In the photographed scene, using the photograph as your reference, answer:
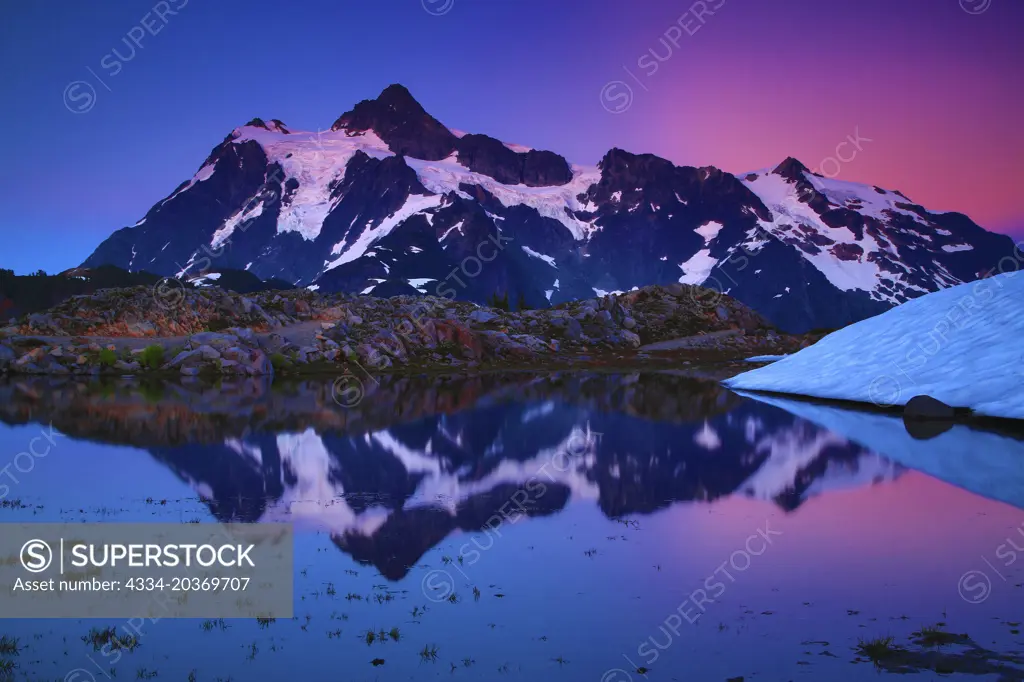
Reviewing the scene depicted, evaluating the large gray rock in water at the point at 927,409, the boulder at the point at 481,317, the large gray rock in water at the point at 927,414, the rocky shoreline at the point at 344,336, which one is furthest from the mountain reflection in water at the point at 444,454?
the boulder at the point at 481,317

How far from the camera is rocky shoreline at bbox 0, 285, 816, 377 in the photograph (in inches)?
3371

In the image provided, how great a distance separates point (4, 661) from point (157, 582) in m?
3.74

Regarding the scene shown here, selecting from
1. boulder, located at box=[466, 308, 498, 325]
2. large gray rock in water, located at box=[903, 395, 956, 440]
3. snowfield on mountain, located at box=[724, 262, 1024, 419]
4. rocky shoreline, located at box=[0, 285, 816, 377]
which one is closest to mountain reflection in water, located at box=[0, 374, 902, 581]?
large gray rock in water, located at box=[903, 395, 956, 440]

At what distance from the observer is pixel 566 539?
18.5 meters

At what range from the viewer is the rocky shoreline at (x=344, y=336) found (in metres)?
85.6

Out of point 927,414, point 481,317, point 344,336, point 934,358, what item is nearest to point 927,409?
point 927,414

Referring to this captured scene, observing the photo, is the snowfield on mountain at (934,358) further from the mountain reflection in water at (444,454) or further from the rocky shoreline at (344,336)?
the rocky shoreline at (344,336)

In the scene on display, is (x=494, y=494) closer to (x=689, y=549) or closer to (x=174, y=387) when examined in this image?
(x=689, y=549)

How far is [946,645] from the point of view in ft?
38.3

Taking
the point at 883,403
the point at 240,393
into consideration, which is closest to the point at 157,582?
the point at 883,403

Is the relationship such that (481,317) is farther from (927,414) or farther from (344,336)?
(927,414)

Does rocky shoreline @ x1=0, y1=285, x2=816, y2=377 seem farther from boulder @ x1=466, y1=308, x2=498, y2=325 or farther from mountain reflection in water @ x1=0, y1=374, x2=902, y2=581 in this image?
mountain reflection in water @ x1=0, y1=374, x2=902, y2=581

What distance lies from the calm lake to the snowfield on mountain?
208 inches

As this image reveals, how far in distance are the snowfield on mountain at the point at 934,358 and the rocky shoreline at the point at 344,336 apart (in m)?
43.4
